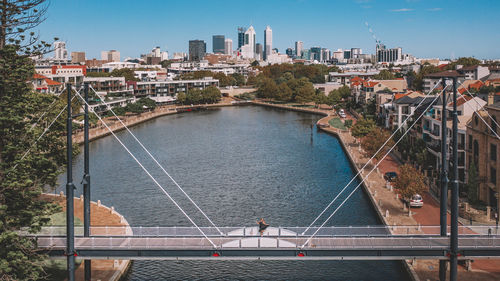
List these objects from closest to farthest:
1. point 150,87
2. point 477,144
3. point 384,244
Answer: point 384,244 → point 477,144 → point 150,87

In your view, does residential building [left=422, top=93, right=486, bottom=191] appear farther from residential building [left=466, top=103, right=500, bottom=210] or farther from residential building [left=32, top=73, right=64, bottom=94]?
residential building [left=32, top=73, right=64, bottom=94]

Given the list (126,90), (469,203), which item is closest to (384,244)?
(469,203)

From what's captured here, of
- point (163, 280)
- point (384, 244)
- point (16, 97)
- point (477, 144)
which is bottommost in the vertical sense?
point (163, 280)

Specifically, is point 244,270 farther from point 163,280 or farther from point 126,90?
point 126,90

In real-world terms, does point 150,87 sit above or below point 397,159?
above

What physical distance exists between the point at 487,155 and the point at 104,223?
18351 millimetres

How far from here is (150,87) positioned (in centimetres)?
9431

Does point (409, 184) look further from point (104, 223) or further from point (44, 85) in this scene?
point (44, 85)

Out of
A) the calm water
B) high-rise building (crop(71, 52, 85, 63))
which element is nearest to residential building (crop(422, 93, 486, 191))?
the calm water

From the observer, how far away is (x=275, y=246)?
15164mm

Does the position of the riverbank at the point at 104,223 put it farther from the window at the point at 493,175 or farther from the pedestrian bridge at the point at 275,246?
the window at the point at 493,175

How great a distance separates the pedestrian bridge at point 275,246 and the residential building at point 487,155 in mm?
9034

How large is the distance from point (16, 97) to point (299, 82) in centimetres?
8138

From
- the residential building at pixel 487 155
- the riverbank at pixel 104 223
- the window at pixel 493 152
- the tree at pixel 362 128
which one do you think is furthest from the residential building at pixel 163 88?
the window at pixel 493 152
